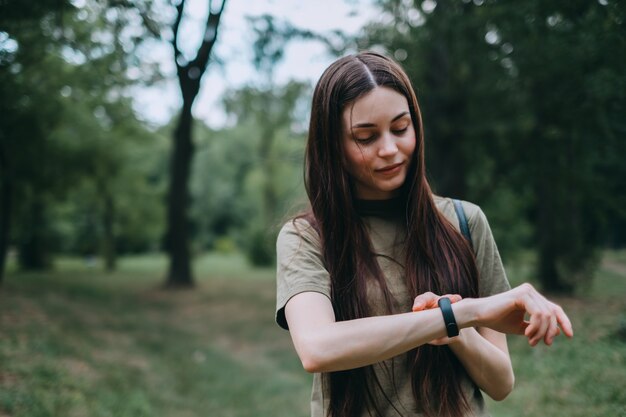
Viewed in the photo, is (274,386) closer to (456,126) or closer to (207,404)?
(207,404)

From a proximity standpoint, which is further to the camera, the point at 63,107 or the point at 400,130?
the point at 63,107

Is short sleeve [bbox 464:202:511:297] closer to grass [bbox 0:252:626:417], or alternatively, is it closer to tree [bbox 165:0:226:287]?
grass [bbox 0:252:626:417]

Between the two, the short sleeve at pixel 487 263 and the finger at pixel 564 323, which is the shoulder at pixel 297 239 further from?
the finger at pixel 564 323

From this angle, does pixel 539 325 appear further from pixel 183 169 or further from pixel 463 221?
pixel 183 169

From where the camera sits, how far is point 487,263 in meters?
1.91

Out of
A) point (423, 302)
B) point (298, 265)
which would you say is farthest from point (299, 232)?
point (423, 302)

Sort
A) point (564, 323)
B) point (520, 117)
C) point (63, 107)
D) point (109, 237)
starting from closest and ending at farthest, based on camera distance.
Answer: point (564, 323), point (520, 117), point (63, 107), point (109, 237)

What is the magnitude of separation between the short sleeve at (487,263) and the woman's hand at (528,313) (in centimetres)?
30

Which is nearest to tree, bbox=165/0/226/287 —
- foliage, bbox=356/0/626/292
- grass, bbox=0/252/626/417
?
grass, bbox=0/252/626/417

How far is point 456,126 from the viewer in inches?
416

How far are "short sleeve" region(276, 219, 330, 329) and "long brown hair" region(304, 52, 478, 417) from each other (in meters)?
0.04

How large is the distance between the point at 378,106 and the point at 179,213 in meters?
15.5

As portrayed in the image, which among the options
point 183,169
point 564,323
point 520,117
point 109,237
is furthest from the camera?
point 109,237

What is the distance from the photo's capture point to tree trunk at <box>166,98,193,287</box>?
53.2 feet
